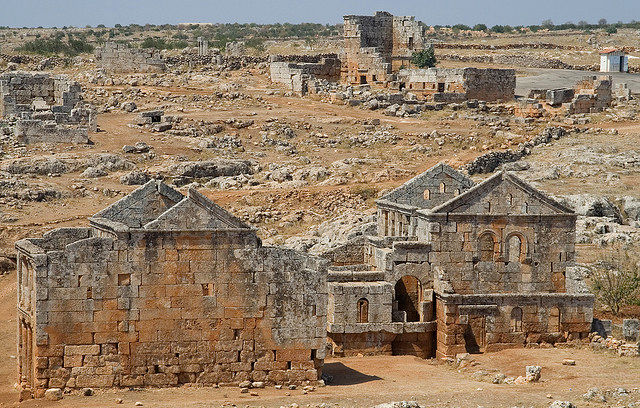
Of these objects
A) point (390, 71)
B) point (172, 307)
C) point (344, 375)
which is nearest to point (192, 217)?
point (172, 307)

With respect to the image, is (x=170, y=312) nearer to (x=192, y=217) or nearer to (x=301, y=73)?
(x=192, y=217)

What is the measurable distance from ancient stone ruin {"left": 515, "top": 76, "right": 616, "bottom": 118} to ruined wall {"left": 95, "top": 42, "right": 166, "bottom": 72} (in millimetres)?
16783

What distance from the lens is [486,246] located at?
1080 inches

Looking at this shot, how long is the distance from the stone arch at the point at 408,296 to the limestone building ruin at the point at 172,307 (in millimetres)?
6002

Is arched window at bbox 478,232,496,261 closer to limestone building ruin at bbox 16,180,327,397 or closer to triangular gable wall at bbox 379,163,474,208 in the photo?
triangular gable wall at bbox 379,163,474,208

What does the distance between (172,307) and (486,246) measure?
8.79 meters

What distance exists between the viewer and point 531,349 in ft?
86.0

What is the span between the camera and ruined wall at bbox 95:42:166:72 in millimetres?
57688

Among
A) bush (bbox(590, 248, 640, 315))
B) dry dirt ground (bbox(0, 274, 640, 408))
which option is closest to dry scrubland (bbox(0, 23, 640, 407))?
dry dirt ground (bbox(0, 274, 640, 408))

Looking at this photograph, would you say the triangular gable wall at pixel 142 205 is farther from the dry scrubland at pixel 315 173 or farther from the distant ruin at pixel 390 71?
the distant ruin at pixel 390 71

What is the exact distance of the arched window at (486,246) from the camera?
27.4m

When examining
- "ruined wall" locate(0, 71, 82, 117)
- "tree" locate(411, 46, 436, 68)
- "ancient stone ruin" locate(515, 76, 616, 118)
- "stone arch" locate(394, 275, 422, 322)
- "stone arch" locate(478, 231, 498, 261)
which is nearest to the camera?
"stone arch" locate(478, 231, 498, 261)

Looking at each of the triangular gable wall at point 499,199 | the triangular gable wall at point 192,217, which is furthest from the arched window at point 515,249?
the triangular gable wall at point 192,217

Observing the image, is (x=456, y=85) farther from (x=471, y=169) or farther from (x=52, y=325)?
(x=52, y=325)
